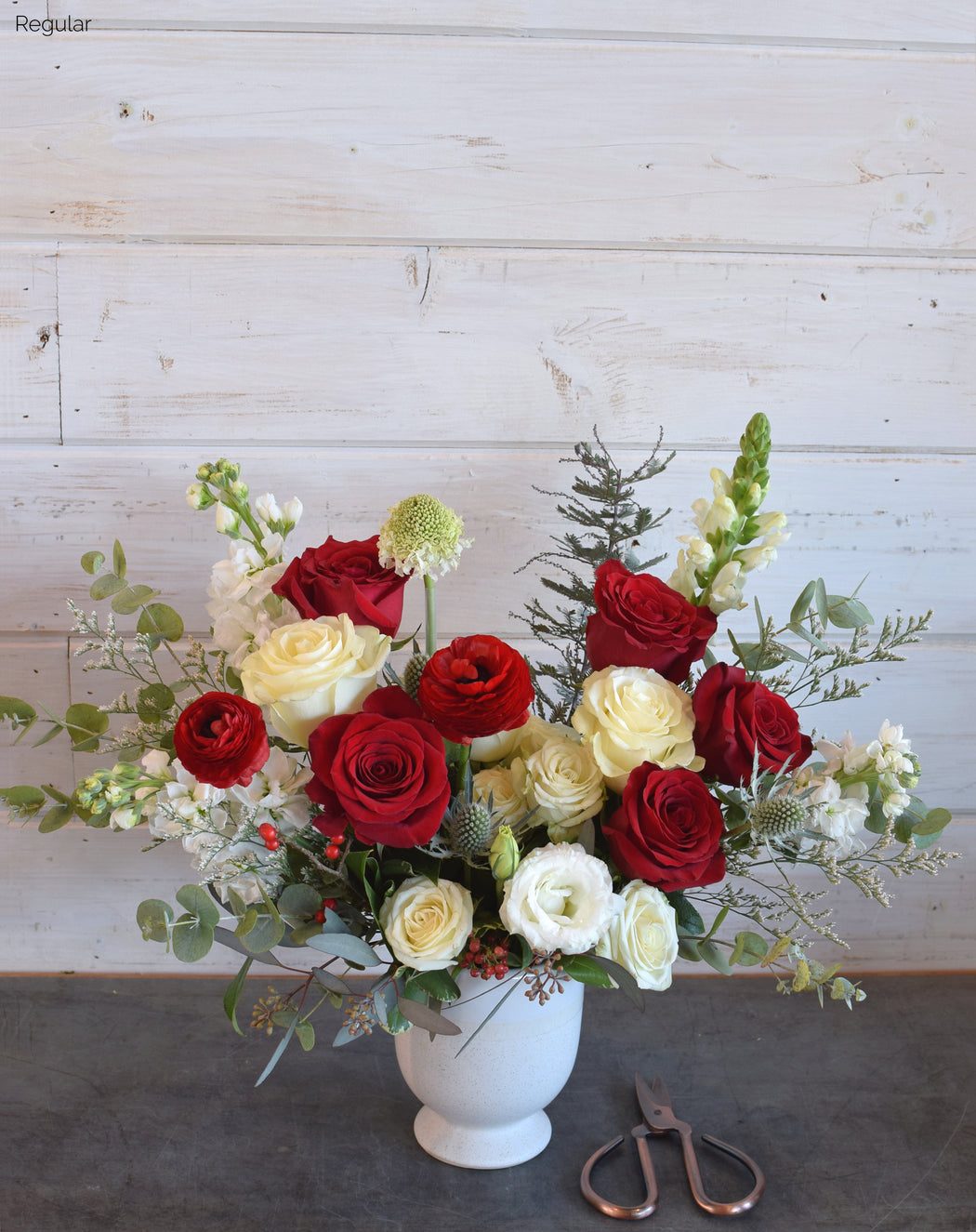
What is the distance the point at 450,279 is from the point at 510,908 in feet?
2.00

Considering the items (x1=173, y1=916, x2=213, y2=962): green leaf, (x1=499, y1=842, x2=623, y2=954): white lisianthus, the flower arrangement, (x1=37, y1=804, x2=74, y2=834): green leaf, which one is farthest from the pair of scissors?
(x1=37, y1=804, x2=74, y2=834): green leaf

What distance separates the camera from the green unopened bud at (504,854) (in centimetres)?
62

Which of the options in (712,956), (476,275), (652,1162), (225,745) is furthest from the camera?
(476,275)

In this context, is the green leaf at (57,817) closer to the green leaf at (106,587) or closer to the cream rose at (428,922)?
the green leaf at (106,587)

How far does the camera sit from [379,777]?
0.60m

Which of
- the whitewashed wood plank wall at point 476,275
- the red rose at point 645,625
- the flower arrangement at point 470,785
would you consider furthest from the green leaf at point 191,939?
the whitewashed wood plank wall at point 476,275

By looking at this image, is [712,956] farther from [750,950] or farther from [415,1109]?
[415,1109]

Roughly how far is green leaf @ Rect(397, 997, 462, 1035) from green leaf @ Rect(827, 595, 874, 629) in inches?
15.6

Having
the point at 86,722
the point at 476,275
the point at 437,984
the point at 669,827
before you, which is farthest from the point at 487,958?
the point at 476,275

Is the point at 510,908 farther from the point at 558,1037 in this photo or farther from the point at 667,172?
the point at 667,172

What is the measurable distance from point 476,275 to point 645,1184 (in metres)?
0.81

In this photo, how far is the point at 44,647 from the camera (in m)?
0.99

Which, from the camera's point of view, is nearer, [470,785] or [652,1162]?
[470,785]

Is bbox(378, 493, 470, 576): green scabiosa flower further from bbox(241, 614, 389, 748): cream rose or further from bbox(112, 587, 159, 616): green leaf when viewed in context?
bbox(112, 587, 159, 616): green leaf
